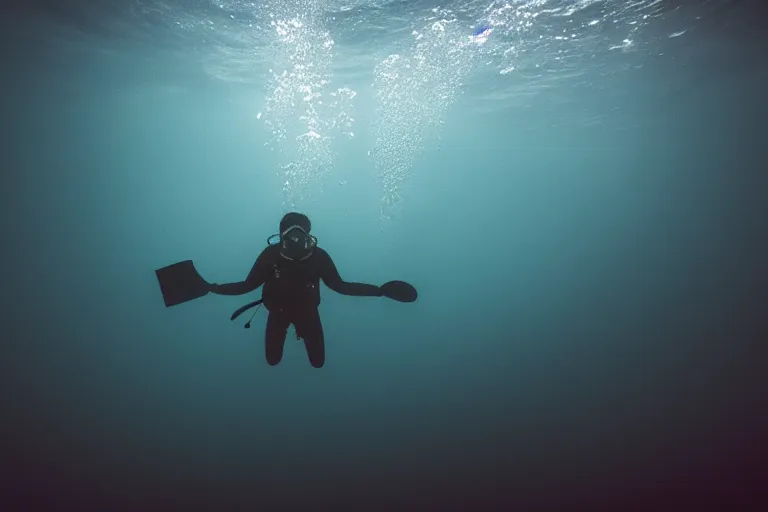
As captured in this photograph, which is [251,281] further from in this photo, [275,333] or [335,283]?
[335,283]

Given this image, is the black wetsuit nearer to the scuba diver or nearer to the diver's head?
the scuba diver

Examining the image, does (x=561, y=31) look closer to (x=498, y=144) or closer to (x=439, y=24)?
(x=439, y=24)

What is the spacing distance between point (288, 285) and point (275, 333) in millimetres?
627

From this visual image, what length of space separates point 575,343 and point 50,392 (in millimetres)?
17409

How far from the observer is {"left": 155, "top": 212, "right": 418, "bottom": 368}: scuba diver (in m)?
3.50

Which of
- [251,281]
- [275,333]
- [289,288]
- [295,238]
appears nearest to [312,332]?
[275,333]

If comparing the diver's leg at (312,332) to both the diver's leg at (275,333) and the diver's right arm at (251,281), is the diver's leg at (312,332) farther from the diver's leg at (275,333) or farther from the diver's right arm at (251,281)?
the diver's right arm at (251,281)

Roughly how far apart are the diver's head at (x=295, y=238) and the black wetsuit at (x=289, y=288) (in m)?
0.13

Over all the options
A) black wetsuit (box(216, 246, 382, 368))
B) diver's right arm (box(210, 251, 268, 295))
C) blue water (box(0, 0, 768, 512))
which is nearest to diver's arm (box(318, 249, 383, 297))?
black wetsuit (box(216, 246, 382, 368))

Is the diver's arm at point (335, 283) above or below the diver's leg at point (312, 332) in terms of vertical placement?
above

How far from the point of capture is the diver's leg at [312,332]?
4109 mm

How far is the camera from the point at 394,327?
20516 mm

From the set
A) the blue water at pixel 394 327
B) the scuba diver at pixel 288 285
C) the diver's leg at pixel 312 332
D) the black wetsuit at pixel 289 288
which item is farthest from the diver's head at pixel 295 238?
the blue water at pixel 394 327

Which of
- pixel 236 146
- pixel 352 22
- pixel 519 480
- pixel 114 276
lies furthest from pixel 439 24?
pixel 114 276
